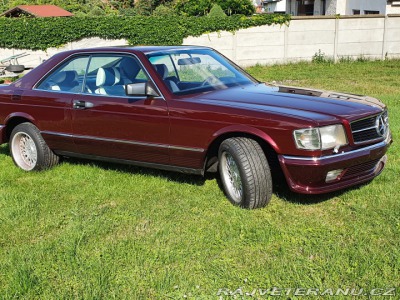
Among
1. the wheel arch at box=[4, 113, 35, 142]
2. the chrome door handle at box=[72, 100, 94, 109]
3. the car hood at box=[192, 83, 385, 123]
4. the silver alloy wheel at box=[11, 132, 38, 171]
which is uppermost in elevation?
the car hood at box=[192, 83, 385, 123]

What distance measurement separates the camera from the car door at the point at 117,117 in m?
5.05

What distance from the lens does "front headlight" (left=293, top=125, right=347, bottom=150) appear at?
4145 millimetres

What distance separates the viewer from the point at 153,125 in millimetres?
5039

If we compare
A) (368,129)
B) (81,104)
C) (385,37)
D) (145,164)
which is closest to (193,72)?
(145,164)

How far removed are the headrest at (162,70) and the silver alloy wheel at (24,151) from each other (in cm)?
201

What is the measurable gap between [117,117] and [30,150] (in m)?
1.65

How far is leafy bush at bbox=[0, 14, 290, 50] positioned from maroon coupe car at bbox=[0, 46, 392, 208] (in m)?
13.1

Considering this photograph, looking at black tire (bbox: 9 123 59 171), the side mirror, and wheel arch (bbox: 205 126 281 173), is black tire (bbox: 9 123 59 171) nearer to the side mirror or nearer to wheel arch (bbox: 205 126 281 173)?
the side mirror

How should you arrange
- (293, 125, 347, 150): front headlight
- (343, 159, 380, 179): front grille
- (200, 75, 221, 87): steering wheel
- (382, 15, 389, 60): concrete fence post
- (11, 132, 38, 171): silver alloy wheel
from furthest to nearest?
(382, 15, 389, 60): concrete fence post → (11, 132, 38, 171): silver alloy wheel → (200, 75, 221, 87): steering wheel → (343, 159, 380, 179): front grille → (293, 125, 347, 150): front headlight

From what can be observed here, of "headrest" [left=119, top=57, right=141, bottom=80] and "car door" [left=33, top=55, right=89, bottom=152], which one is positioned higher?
"headrest" [left=119, top=57, right=141, bottom=80]

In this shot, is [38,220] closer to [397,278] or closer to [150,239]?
[150,239]

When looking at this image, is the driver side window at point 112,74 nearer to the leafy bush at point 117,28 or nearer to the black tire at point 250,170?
the black tire at point 250,170

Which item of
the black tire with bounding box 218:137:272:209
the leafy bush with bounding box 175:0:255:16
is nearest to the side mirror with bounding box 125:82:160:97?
Result: the black tire with bounding box 218:137:272:209

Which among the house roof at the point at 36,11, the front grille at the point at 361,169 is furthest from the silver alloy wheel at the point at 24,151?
the house roof at the point at 36,11
